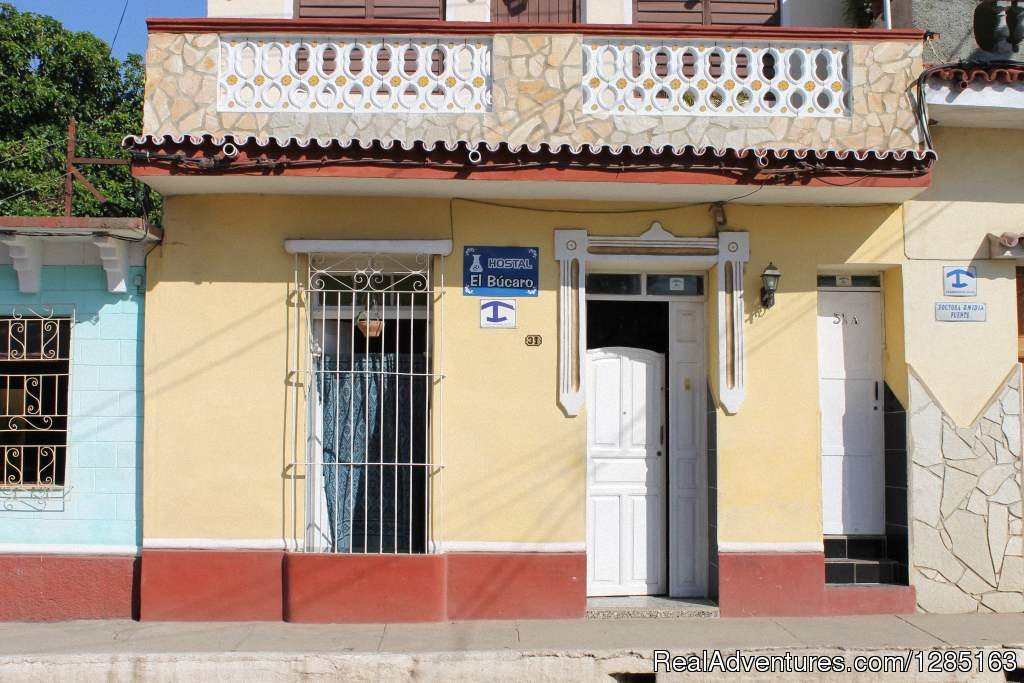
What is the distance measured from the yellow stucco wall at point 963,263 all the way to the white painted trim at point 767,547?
5.11 feet

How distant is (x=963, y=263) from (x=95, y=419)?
278 inches

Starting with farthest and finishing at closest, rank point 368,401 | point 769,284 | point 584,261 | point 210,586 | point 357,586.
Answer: point 368,401 → point 584,261 → point 769,284 → point 210,586 → point 357,586

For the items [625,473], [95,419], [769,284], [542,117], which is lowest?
[625,473]

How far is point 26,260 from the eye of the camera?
7418mm

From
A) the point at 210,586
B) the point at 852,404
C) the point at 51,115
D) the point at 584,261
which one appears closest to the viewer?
the point at 210,586

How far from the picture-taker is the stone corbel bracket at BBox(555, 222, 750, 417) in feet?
24.7

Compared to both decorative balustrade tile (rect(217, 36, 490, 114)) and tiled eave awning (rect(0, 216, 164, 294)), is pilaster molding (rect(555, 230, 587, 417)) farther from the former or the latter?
tiled eave awning (rect(0, 216, 164, 294))

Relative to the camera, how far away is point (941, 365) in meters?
7.67

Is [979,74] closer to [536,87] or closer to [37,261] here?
[536,87]

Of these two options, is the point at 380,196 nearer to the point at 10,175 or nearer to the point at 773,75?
the point at 773,75

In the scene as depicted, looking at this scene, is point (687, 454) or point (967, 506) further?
point (687, 454)

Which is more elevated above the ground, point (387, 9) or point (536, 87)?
point (387, 9)

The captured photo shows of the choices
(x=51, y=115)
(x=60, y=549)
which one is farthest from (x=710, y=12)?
(x=51, y=115)

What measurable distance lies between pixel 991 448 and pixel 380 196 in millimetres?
5290
